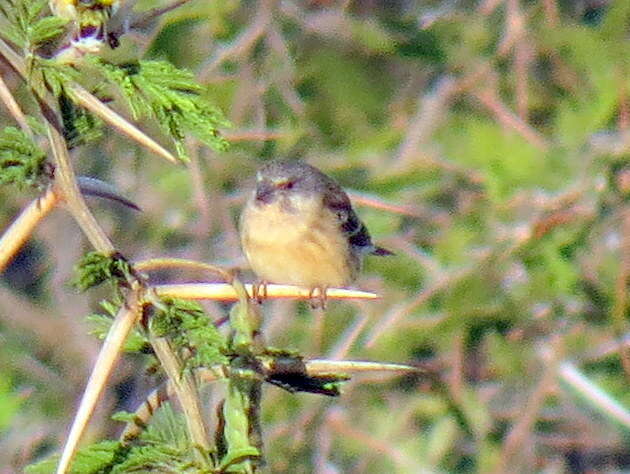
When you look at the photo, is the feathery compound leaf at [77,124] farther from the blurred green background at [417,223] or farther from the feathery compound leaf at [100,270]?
the blurred green background at [417,223]

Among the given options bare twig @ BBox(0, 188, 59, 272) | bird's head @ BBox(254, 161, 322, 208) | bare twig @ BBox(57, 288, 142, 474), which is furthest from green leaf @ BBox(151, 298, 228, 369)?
bird's head @ BBox(254, 161, 322, 208)

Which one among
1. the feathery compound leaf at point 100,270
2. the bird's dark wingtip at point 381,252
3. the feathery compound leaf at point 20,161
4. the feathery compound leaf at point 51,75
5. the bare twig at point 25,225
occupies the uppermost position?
the feathery compound leaf at point 51,75

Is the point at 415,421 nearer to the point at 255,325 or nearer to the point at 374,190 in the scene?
the point at 374,190

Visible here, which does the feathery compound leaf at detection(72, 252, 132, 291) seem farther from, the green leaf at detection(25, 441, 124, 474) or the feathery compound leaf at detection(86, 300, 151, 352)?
the green leaf at detection(25, 441, 124, 474)

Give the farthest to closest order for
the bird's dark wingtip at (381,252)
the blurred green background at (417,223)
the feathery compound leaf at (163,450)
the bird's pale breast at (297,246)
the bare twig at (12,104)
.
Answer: the bird's dark wingtip at (381,252)
the blurred green background at (417,223)
the bird's pale breast at (297,246)
the feathery compound leaf at (163,450)
the bare twig at (12,104)

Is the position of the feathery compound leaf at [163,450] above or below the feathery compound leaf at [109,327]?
below

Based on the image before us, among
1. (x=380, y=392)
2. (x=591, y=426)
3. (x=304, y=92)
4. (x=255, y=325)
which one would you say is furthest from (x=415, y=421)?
(x=255, y=325)

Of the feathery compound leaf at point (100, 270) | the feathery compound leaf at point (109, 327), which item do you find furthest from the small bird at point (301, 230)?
the feathery compound leaf at point (100, 270)

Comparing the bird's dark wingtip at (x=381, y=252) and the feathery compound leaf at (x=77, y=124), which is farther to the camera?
the bird's dark wingtip at (x=381, y=252)
